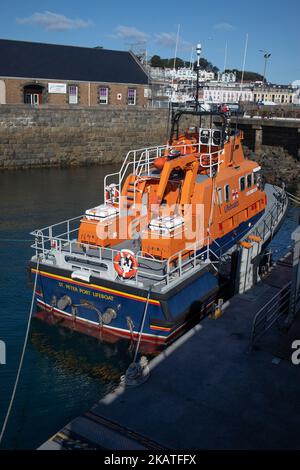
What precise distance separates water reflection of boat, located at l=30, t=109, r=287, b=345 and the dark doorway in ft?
93.8

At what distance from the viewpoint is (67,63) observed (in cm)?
4088

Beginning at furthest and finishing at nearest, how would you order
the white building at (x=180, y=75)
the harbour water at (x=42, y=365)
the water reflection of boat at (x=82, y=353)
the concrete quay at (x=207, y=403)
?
the white building at (x=180, y=75), the water reflection of boat at (x=82, y=353), the harbour water at (x=42, y=365), the concrete quay at (x=207, y=403)

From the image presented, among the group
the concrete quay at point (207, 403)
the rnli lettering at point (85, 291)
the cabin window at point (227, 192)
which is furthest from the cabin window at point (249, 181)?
the rnli lettering at point (85, 291)

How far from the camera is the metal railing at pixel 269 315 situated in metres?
9.36

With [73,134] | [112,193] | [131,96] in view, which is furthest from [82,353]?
[131,96]

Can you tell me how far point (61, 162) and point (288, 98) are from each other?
8413cm

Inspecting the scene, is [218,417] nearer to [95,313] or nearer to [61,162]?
[95,313]

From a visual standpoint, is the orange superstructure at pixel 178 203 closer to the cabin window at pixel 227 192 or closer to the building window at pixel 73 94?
the cabin window at pixel 227 192

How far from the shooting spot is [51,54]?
134 ft

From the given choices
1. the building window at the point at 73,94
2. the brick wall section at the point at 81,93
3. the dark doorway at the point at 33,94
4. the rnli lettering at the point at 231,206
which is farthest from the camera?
the building window at the point at 73,94

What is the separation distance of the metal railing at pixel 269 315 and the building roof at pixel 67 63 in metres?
33.0

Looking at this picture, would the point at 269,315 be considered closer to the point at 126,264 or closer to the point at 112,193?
the point at 126,264

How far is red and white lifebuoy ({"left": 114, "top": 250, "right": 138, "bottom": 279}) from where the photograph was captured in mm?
10195

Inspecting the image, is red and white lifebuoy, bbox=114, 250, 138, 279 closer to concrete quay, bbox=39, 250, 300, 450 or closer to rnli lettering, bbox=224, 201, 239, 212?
concrete quay, bbox=39, 250, 300, 450
